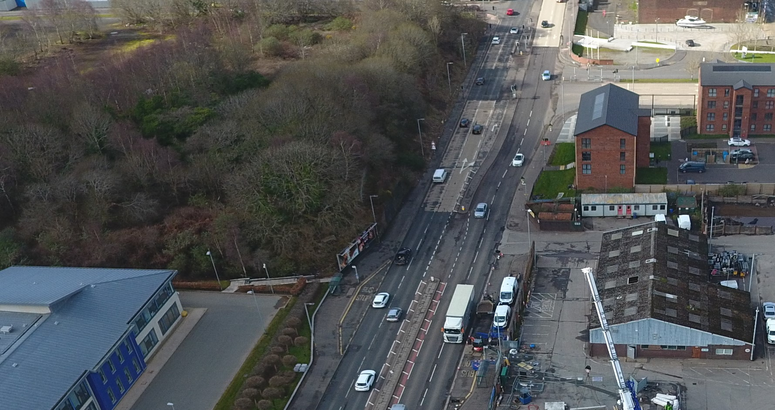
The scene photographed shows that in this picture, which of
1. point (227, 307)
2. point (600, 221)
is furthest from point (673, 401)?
point (227, 307)

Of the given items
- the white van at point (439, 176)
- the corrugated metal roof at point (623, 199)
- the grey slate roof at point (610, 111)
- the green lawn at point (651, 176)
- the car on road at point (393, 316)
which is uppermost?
the grey slate roof at point (610, 111)

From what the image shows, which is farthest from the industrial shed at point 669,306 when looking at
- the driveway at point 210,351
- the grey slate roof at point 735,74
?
the driveway at point 210,351

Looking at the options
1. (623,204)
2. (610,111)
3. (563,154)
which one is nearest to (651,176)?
(623,204)

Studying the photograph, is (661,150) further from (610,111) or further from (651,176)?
(610,111)

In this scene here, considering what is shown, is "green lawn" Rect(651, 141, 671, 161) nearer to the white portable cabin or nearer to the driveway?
the white portable cabin

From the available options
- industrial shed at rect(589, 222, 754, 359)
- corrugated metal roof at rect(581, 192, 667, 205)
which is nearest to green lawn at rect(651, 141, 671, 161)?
corrugated metal roof at rect(581, 192, 667, 205)

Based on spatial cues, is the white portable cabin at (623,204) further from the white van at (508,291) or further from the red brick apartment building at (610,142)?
the white van at (508,291)

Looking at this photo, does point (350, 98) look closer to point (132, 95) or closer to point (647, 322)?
point (132, 95)
